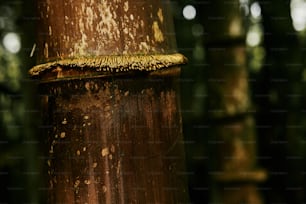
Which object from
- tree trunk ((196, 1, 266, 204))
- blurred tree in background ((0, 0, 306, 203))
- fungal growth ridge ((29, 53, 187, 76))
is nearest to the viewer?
fungal growth ridge ((29, 53, 187, 76))

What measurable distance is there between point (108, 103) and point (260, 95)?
2729 mm

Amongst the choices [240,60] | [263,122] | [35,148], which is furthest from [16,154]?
[240,60]

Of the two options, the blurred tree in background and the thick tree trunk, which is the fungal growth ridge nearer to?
the thick tree trunk

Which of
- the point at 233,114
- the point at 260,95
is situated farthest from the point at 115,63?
the point at 260,95

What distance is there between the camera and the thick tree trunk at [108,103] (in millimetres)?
638

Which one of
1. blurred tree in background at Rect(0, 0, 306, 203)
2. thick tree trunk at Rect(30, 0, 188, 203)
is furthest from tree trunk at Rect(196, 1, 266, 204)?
thick tree trunk at Rect(30, 0, 188, 203)

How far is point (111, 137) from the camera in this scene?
64 cm

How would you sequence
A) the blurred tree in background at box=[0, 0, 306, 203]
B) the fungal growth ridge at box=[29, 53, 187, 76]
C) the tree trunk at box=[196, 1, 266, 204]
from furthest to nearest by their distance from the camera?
the blurred tree in background at box=[0, 0, 306, 203] < the tree trunk at box=[196, 1, 266, 204] < the fungal growth ridge at box=[29, 53, 187, 76]

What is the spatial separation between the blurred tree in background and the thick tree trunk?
1.97m

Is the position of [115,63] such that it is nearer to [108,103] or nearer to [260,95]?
[108,103]

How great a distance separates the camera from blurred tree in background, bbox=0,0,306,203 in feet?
10.3

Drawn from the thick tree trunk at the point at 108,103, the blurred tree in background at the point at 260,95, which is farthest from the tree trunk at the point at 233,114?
the thick tree trunk at the point at 108,103

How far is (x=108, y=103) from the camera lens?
651 millimetres

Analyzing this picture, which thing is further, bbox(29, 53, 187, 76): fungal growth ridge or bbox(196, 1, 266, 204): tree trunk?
bbox(196, 1, 266, 204): tree trunk
